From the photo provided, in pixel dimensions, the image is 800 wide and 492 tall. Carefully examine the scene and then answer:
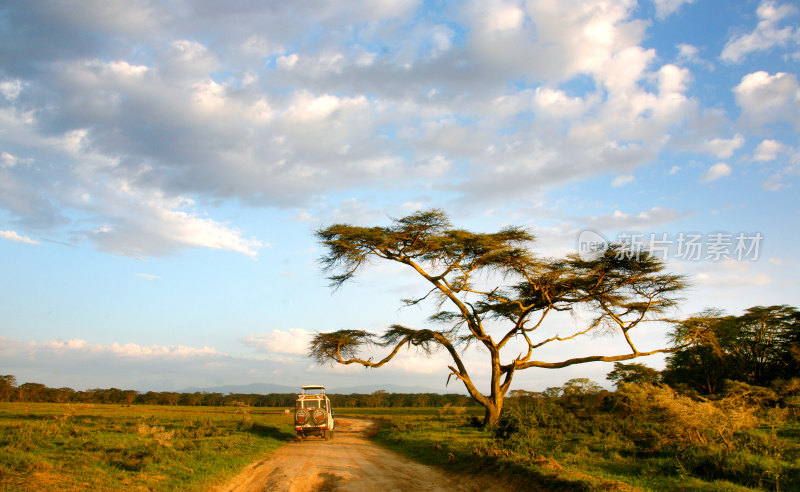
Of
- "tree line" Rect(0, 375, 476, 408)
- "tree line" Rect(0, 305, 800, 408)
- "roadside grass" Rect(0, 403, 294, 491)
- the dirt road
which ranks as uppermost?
"tree line" Rect(0, 305, 800, 408)

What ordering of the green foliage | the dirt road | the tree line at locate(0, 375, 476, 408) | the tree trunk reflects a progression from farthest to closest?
the tree line at locate(0, 375, 476, 408) < the green foliage < the tree trunk < the dirt road

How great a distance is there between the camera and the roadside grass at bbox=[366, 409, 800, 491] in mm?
8742

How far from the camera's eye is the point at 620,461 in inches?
446

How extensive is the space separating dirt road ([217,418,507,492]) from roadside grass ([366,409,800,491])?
73 centimetres

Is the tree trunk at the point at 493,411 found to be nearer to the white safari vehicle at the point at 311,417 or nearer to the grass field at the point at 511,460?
the grass field at the point at 511,460

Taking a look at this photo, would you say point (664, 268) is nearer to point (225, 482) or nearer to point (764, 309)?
point (764, 309)

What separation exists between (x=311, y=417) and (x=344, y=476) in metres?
11.0

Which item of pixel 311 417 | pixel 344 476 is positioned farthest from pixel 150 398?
pixel 344 476

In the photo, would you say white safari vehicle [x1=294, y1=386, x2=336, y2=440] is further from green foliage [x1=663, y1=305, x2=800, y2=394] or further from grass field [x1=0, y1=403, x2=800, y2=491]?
green foliage [x1=663, y1=305, x2=800, y2=394]

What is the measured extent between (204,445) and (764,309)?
30.9 m

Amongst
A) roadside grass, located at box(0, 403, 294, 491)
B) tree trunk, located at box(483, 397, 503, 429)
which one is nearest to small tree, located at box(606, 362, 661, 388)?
tree trunk, located at box(483, 397, 503, 429)

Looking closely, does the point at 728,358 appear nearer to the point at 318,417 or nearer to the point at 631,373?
the point at 631,373

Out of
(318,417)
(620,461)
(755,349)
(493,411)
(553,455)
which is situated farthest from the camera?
(755,349)

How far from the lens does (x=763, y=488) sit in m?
8.35
